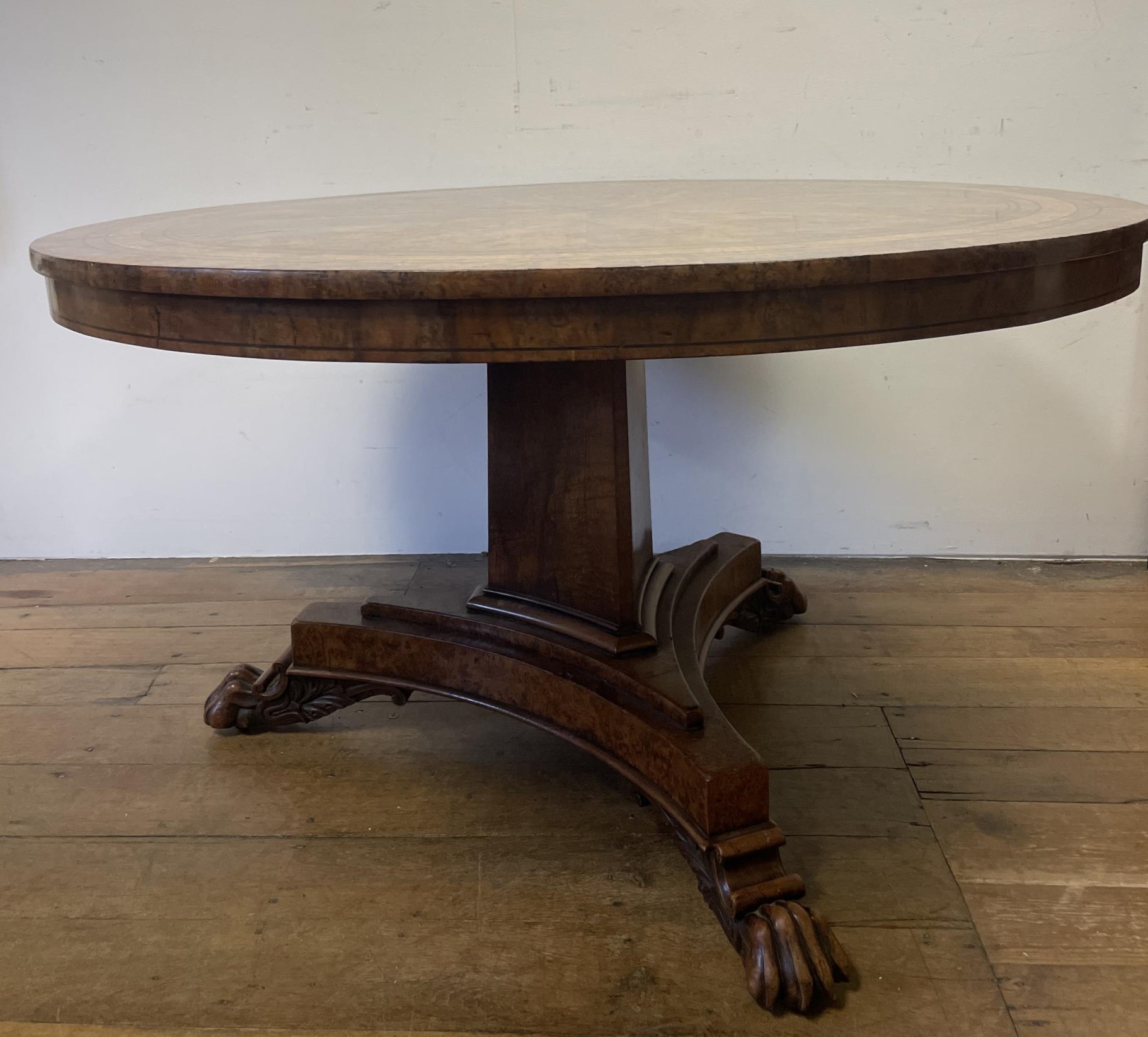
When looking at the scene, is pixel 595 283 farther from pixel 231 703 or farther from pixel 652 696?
pixel 231 703

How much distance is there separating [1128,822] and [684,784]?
592mm

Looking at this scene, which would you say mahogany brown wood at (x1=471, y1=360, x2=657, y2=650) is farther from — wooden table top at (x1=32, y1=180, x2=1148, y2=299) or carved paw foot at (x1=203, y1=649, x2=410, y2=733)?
carved paw foot at (x1=203, y1=649, x2=410, y2=733)

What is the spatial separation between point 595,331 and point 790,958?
655 mm

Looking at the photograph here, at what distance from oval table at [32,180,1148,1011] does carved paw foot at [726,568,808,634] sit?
0.10ft

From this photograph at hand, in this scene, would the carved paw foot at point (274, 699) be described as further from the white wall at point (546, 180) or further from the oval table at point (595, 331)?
the white wall at point (546, 180)

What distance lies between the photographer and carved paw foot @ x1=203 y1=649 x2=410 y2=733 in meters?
1.71

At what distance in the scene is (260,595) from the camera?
7.54ft

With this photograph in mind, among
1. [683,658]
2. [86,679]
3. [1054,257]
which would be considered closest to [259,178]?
[86,679]

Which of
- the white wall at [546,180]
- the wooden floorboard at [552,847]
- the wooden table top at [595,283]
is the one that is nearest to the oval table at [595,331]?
the wooden table top at [595,283]

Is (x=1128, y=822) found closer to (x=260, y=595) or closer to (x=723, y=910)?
(x=723, y=910)

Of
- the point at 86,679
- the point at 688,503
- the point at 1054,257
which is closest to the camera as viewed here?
the point at 1054,257

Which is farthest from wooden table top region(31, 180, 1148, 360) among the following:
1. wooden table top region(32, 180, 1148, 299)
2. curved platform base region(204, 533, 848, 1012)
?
curved platform base region(204, 533, 848, 1012)

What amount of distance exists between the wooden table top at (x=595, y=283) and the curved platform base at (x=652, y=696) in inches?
21.2

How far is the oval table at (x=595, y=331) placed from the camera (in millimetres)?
912
